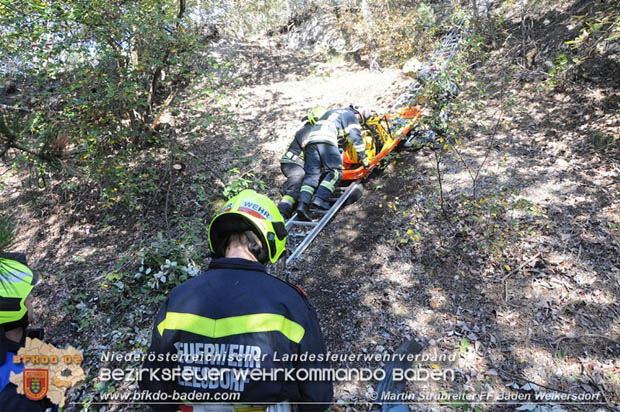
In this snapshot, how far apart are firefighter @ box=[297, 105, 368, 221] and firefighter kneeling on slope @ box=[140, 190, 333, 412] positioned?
13.0 feet

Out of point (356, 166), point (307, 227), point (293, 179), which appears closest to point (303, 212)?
point (307, 227)

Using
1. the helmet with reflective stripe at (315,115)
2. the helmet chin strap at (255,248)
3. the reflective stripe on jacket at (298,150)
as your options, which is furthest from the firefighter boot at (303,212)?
the helmet chin strap at (255,248)

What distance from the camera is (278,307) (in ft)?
5.24

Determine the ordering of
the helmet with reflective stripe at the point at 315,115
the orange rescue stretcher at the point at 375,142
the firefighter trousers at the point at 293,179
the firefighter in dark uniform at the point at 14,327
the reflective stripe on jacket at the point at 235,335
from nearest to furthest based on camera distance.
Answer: the reflective stripe on jacket at the point at 235,335, the firefighter in dark uniform at the point at 14,327, the firefighter trousers at the point at 293,179, the helmet with reflective stripe at the point at 315,115, the orange rescue stretcher at the point at 375,142

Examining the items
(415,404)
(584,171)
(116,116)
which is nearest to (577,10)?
(584,171)

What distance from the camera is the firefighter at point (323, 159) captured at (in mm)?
5645

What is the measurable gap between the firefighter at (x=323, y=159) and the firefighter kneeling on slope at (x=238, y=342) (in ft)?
13.0

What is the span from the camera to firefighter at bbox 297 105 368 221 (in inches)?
222

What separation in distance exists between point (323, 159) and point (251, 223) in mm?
3942

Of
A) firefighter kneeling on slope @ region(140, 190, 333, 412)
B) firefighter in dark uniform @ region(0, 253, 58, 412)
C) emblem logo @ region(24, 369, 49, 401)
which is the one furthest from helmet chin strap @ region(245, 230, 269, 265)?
emblem logo @ region(24, 369, 49, 401)

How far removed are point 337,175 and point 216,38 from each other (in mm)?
12366

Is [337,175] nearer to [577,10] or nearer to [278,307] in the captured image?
[278,307]

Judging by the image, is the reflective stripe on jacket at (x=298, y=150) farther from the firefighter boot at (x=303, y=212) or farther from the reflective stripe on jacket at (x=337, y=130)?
the firefighter boot at (x=303, y=212)

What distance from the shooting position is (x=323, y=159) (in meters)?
5.70
